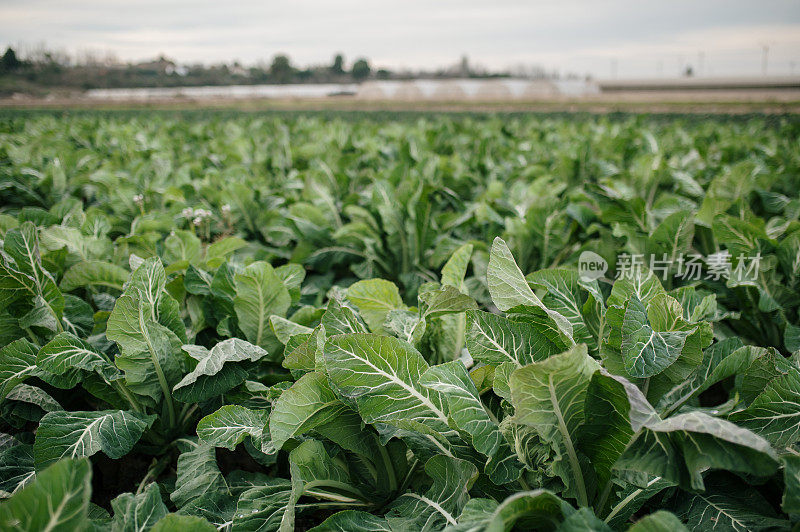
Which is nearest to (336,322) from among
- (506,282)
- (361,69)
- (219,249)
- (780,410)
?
(506,282)

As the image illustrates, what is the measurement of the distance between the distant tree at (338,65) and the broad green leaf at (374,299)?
3219 inches

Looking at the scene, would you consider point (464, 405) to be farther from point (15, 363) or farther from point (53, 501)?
point (15, 363)

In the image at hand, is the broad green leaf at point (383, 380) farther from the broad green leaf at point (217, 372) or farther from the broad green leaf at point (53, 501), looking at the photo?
the broad green leaf at point (53, 501)

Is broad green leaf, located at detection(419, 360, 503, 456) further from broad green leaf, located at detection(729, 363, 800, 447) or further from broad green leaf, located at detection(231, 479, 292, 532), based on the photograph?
broad green leaf, located at detection(729, 363, 800, 447)

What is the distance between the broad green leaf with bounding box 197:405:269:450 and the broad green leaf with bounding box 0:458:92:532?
0.62 meters

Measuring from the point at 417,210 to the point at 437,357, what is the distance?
1590 millimetres

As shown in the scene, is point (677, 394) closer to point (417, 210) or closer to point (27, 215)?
point (417, 210)

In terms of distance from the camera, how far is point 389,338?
1.44 m

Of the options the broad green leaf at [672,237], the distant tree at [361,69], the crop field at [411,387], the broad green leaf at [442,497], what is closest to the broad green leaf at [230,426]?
the crop field at [411,387]

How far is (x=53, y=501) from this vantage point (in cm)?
95

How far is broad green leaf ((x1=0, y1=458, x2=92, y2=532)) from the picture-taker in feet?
3.00

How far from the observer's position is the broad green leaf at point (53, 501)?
92 centimetres

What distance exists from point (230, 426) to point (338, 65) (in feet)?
290

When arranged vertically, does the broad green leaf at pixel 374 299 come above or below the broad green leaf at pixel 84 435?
above
